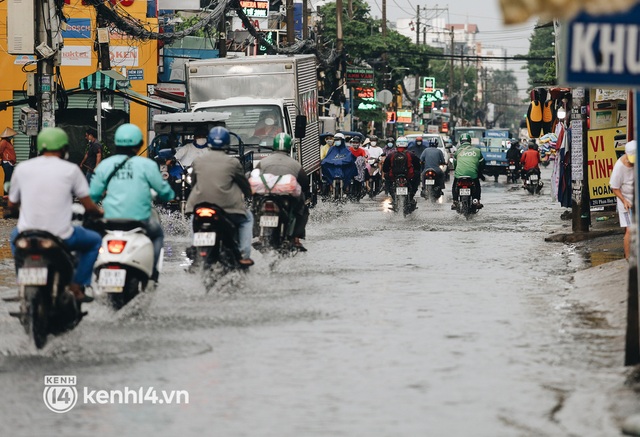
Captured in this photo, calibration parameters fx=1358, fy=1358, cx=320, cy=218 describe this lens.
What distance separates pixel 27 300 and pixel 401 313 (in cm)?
383

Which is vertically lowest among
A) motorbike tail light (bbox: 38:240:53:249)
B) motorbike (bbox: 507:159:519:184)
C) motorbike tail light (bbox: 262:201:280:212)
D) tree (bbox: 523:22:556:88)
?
motorbike (bbox: 507:159:519:184)

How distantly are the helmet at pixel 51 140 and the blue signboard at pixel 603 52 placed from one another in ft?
13.9

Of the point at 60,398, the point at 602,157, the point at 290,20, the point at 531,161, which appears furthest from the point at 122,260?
the point at 290,20

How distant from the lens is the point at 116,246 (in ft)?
36.3

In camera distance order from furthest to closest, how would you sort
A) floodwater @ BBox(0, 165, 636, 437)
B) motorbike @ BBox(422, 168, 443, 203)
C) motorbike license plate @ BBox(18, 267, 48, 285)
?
1. motorbike @ BBox(422, 168, 443, 203)
2. motorbike license plate @ BBox(18, 267, 48, 285)
3. floodwater @ BBox(0, 165, 636, 437)

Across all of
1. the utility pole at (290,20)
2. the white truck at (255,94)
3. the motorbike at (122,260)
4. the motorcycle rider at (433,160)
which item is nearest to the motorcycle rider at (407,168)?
the motorcycle rider at (433,160)

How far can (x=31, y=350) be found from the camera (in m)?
9.89

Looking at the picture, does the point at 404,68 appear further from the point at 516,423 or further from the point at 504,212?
the point at 516,423

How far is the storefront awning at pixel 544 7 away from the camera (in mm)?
5883

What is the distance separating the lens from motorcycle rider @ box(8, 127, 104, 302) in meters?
9.97

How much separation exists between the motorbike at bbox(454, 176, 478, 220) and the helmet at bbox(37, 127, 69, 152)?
58.1 ft

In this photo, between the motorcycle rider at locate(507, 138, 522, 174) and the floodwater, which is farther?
the motorcycle rider at locate(507, 138, 522, 174)
